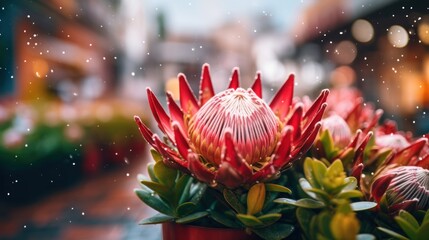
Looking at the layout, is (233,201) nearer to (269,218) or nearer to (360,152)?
(269,218)

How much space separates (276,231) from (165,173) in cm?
18

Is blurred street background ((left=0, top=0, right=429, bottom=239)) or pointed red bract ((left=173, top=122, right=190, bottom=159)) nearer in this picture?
pointed red bract ((left=173, top=122, right=190, bottom=159))

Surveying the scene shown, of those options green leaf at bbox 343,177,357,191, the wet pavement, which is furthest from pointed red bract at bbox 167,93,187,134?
the wet pavement

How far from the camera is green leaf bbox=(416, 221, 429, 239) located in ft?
1.95

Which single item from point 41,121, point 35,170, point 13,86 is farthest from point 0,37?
point 35,170

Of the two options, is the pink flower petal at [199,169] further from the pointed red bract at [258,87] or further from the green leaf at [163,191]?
the pointed red bract at [258,87]

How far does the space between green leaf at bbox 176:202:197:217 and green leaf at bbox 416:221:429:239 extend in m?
0.29

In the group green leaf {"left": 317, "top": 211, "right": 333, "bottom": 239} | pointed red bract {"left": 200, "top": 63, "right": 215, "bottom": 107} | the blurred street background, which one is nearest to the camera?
green leaf {"left": 317, "top": 211, "right": 333, "bottom": 239}

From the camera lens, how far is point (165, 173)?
70 cm

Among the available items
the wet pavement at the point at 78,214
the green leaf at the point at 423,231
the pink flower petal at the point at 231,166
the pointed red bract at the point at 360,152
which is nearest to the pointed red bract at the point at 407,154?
the pointed red bract at the point at 360,152

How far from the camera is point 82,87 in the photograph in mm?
16688

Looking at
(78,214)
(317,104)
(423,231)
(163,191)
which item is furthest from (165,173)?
(78,214)

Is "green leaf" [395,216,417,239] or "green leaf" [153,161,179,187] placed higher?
"green leaf" [153,161,179,187]

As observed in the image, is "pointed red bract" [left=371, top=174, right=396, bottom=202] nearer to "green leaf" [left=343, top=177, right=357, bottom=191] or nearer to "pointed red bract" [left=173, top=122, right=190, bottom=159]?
"green leaf" [left=343, top=177, right=357, bottom=191]
